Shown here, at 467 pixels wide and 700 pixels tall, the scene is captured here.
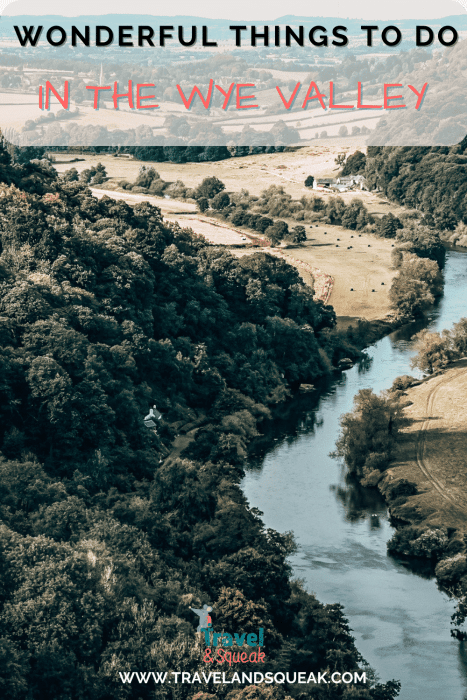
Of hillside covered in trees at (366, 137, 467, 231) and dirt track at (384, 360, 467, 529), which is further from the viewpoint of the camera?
hillside covered in trees at (366, 137, 467, 231)


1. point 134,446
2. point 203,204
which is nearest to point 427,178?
point 203,204

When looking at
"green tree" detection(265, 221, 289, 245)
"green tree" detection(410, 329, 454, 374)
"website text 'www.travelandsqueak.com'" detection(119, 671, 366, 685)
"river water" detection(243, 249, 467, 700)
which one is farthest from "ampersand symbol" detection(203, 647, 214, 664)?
"green tree" detection(265, 221, 289, 245)

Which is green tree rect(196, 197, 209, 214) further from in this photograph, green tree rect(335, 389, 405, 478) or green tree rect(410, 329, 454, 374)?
green tree rect(335, 389, 405, 478)

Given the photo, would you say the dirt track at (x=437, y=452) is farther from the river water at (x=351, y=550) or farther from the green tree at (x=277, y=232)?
the green tree at (x=277, y=232)

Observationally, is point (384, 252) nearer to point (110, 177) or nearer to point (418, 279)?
point (418, 279)

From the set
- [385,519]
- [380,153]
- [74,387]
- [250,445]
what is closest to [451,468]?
[385,519]

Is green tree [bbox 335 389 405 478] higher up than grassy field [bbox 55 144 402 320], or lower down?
lower down

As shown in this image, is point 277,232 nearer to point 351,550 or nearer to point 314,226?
point 314,226

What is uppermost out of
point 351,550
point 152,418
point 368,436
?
point 152,418
